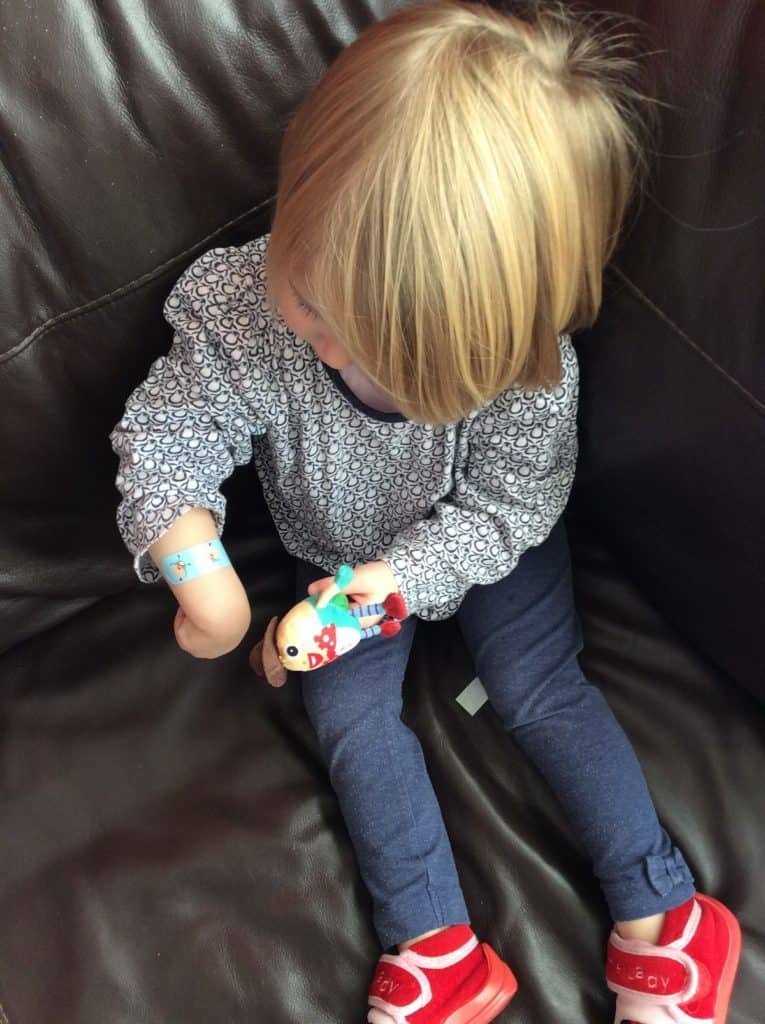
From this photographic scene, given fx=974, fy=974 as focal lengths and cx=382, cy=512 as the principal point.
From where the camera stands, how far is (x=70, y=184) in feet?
2.22

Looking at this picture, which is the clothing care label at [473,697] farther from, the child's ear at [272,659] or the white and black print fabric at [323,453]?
the child's ear at [272,659]

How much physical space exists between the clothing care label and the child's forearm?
231mm

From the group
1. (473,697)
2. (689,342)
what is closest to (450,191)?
(689,342)

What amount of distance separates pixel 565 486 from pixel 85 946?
53cm

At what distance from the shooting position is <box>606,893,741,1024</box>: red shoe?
73 centimetres

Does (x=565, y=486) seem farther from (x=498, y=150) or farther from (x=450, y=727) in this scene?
(x=498, y=150)

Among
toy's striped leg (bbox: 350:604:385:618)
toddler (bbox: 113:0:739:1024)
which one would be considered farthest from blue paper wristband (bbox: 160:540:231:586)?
toy's striped leg (bbox: 350:604:385:618)

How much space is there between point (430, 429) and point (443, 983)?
431 mm

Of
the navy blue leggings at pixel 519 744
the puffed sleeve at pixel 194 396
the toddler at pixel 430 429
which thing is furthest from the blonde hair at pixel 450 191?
the navy blue leggings at pixel 519 744

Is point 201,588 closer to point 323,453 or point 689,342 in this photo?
point 323,453

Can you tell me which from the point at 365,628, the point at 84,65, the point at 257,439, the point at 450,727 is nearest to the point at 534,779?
the point at 450,727

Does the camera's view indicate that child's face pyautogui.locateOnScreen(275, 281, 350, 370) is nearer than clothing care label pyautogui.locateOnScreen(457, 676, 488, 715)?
Yes

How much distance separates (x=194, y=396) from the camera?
0.74 metres

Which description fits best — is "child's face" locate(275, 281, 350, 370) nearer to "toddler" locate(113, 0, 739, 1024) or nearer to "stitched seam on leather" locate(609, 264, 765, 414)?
"toddler" locate(113, 0, 739, 1024)
